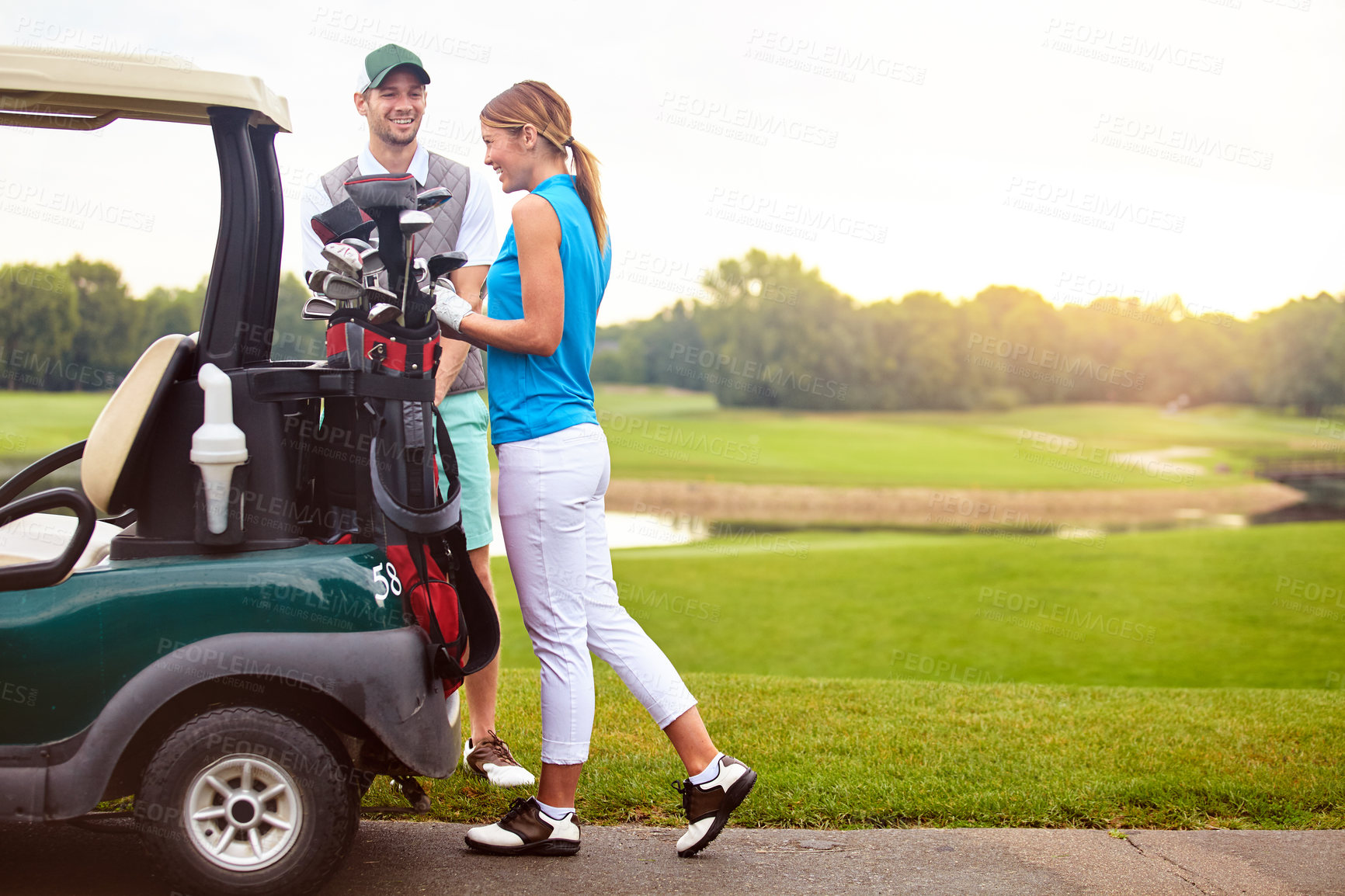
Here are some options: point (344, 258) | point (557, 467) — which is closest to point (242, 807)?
point (557, 467)

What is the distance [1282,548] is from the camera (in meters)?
28.8

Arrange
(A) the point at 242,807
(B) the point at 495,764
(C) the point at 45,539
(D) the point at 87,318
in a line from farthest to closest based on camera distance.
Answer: (D) the point at 87,318 < (B) the point at 495,764 < (C) the point at 45,539 < (A) the point at 242,807

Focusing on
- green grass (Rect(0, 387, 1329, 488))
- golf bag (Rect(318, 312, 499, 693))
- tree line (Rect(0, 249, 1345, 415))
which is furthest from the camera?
tree line (Rect(0, 249, 1345, 415))

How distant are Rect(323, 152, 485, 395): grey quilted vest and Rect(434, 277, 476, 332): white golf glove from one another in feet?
2.79

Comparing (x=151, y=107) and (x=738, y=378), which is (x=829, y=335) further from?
(x=151, y=107)

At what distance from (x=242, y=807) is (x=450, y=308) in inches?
53.8

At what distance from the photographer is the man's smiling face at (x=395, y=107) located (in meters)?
3.56

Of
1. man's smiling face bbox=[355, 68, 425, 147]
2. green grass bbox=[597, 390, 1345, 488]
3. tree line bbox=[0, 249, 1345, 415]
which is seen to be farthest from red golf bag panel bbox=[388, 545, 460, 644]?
tree line bbox=[0, 249, 1345, 415]

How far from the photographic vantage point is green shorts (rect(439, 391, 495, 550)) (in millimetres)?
3857

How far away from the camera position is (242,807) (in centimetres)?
265

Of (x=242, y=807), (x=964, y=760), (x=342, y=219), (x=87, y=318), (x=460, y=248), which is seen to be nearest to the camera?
(x=242, y=807)

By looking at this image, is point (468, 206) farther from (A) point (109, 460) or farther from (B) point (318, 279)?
(A) point (109, 460)

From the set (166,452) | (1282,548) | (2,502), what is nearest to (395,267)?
(166,452)

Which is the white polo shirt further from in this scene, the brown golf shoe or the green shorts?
the brown golf shoe
